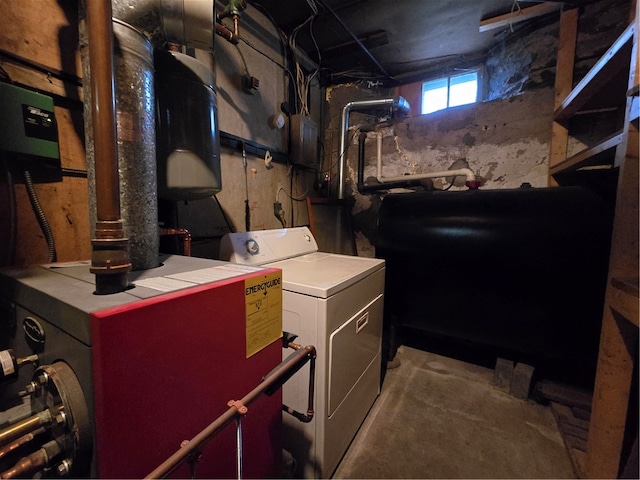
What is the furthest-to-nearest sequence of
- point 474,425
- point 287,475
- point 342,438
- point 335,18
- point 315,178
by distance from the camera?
point 315,178
point 335,18
point 474,425
point 342,438
point 287,475

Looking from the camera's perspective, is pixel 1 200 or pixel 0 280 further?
pixel 1 200

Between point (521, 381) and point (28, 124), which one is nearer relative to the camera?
point (28, 124)

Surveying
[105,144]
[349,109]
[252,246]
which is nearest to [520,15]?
[349,109]

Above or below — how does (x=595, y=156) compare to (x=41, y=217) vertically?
above

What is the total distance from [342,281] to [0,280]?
1.02 metres

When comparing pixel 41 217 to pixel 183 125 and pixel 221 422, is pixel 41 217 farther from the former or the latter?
pixel 221 422

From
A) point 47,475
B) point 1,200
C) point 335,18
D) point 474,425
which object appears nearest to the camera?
point 47,475

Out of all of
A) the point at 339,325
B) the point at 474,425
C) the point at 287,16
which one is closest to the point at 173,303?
the point at 339,325

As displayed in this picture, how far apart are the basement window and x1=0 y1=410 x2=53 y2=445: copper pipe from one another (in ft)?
10.6

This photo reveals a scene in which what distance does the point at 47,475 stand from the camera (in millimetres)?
486

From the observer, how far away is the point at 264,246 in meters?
1.50

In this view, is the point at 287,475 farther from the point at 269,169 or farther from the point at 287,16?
the point at 287,16

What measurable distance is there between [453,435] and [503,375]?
0.63 metres

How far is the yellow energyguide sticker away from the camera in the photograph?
0.66m
